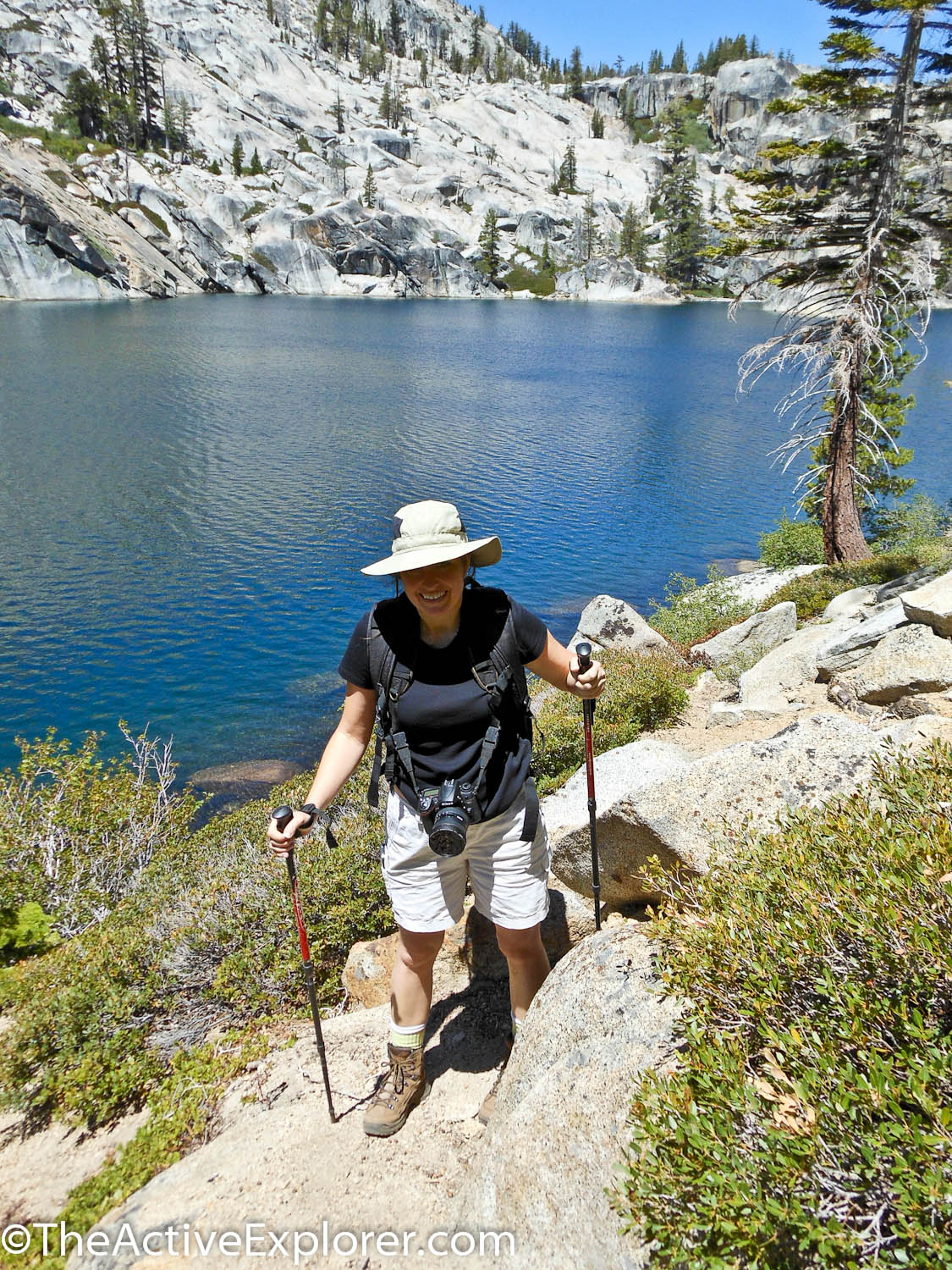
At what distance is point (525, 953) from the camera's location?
4.30m

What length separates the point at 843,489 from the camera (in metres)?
18.6

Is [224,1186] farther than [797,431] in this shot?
No

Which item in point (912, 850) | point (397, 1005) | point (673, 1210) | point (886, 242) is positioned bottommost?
point (397, 1005)

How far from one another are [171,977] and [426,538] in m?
4.93

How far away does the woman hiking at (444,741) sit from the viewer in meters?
3.84

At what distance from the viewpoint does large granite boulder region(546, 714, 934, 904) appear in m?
4.30

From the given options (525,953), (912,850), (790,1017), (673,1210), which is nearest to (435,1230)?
(525,953)

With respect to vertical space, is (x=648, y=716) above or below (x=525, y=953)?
below

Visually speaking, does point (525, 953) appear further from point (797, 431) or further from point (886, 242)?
point (797, 431)

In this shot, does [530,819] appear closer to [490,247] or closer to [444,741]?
[444,741]

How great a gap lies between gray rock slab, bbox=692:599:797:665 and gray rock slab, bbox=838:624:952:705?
17.3ft

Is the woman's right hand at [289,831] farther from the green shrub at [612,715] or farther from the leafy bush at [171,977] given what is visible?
the green shrub at [612,715]

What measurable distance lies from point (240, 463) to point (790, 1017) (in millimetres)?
36304

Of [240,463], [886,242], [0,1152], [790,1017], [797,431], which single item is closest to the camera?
[790,1017]
